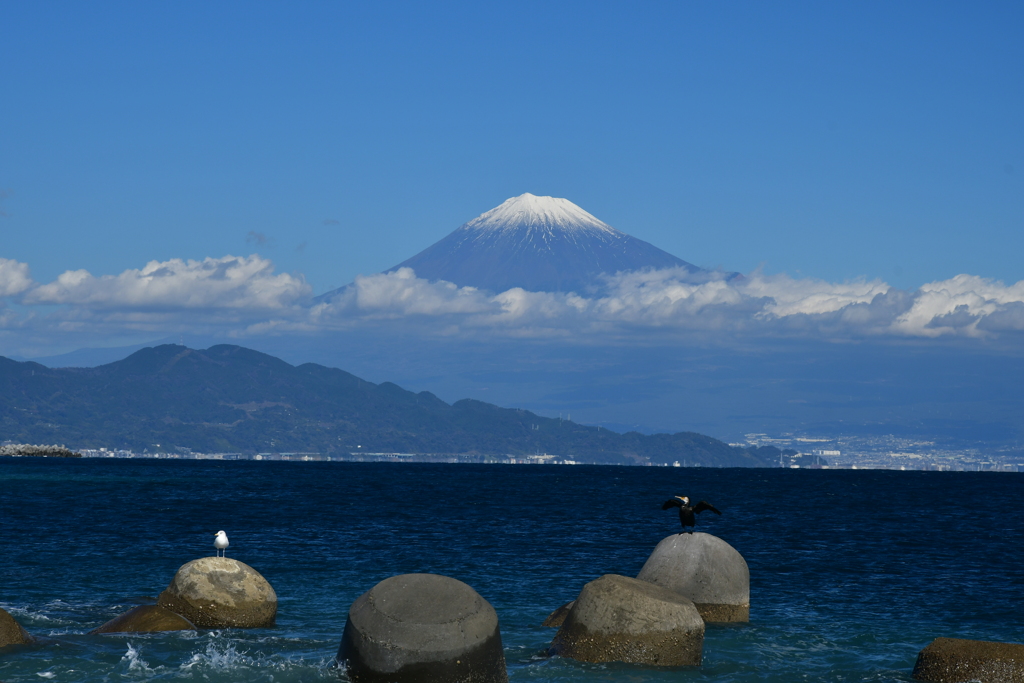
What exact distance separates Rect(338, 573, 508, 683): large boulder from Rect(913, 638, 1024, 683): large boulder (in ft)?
26.5

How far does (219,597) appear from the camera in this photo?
78.1 feet

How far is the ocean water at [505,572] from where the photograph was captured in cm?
2064

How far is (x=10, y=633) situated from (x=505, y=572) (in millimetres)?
18253

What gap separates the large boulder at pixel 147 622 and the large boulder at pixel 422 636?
272 inches

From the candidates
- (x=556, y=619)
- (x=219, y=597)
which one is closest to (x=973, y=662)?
(x=556, y=619)

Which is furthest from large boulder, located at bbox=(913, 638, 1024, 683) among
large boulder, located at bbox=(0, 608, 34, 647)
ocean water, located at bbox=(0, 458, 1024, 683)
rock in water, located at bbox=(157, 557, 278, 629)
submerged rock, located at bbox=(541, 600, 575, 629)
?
large boulder, located at bbox=(0, 608, 34, 647)

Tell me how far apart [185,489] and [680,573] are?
85.7 m

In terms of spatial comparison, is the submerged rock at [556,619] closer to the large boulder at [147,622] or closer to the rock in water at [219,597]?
the rock in water at [219,597]

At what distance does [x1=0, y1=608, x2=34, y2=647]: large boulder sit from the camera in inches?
818

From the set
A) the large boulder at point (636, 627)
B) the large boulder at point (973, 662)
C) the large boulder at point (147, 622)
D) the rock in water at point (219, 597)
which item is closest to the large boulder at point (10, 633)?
the large boulder at point (147, 622)

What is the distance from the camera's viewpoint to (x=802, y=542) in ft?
163

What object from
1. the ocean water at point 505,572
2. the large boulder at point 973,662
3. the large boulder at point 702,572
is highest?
the large boulder at point 702,572

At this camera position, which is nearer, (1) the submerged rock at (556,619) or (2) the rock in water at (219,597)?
(2) the rock in water at (219,597)

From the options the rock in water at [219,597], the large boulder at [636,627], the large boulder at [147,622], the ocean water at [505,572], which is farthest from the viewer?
the rock in water at [219,597]
